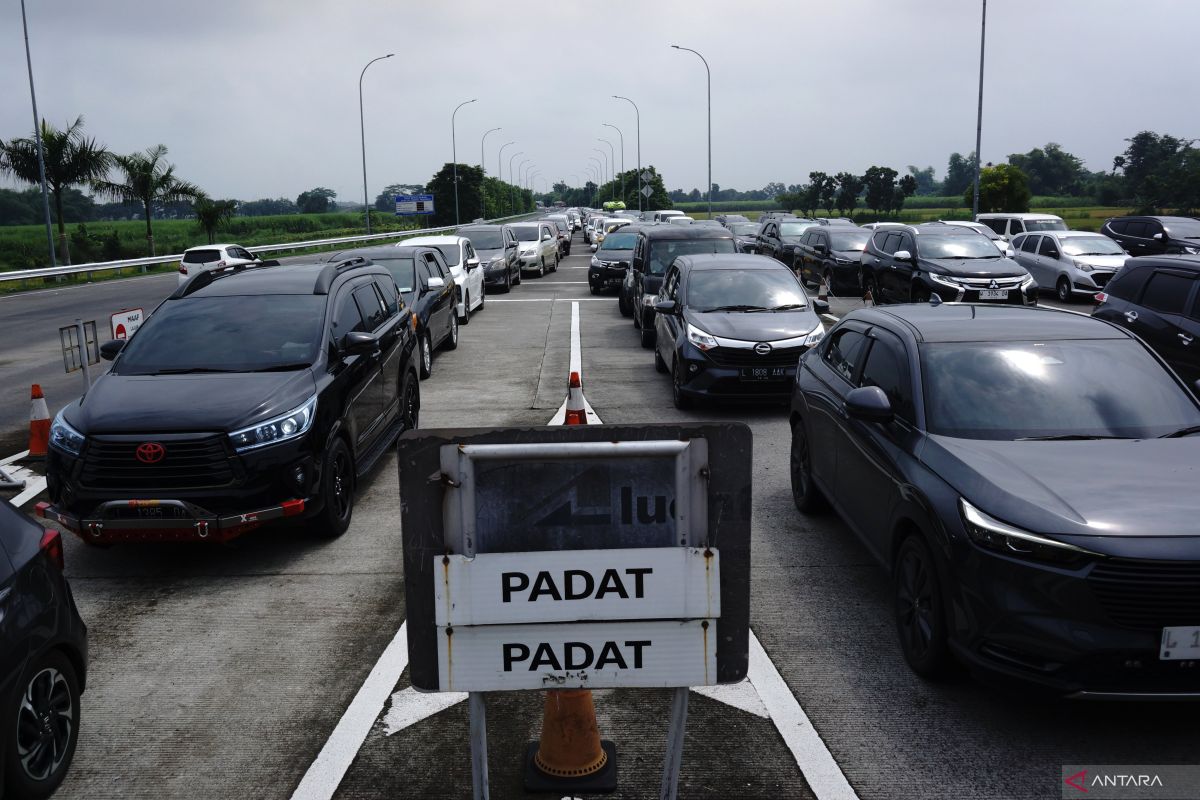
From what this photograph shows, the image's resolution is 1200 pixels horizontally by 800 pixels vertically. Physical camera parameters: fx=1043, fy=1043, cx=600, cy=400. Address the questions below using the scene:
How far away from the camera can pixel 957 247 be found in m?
20.9

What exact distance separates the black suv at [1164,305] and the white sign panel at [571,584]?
30.9 ft

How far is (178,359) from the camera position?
775 cm

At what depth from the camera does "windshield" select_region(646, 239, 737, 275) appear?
1873cm

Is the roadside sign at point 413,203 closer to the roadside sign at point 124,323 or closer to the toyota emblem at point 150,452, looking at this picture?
the roadside sign at point 124,323

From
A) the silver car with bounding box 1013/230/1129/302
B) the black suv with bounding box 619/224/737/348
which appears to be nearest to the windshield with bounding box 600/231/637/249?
the black suv with bounding box 619/224/737/348

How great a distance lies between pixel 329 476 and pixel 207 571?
3.26 ft

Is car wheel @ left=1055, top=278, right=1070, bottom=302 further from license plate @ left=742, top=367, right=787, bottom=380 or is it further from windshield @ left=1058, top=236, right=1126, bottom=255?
license plate @ left=742, top=367, right=787, bottom=380

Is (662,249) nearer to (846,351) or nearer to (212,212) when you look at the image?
(846,351)

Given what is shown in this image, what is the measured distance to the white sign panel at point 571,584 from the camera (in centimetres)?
298

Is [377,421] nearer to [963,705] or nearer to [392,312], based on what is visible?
[392,312]

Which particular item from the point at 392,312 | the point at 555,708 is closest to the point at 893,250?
the point at 392,312

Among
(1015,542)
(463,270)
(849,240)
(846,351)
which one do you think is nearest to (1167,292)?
(846,351)

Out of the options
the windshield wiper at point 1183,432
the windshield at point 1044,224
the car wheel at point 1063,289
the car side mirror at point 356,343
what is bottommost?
the car wheel at point 1063,289

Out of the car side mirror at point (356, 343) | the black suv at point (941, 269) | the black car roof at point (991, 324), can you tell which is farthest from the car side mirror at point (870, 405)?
the black suv at point (941, 269)
